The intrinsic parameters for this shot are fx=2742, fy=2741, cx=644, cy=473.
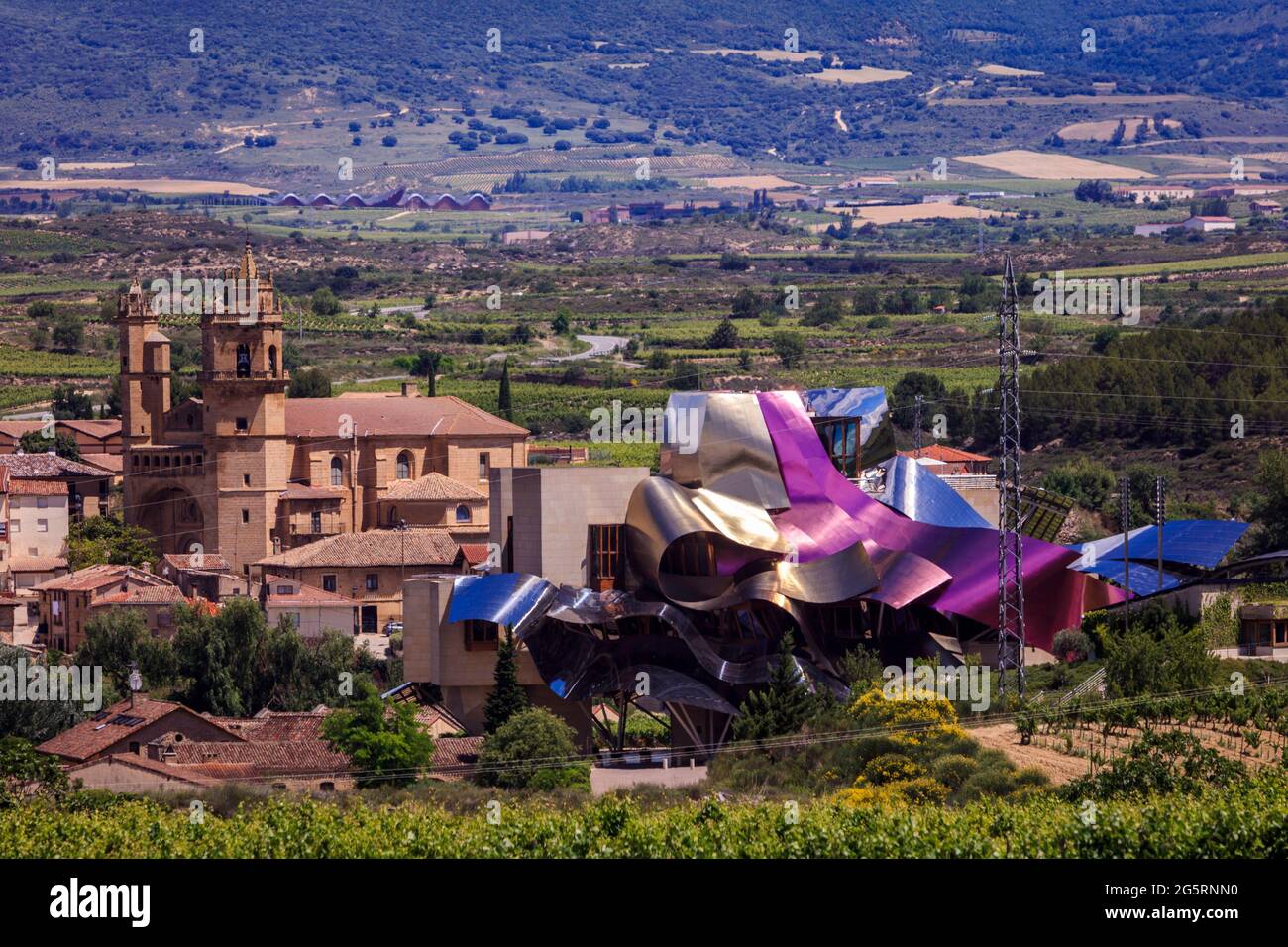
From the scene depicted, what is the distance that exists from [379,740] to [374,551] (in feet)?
89.4

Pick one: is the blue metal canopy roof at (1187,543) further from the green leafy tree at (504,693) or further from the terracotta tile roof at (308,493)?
the terracotta tile roof at (308,493)

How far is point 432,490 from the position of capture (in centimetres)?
9088

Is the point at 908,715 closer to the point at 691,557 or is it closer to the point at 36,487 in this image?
the point at 691,557

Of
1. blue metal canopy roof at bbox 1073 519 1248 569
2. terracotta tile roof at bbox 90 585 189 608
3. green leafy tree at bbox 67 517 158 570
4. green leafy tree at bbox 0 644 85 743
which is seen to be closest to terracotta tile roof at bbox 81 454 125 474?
green leafy tree at bbox 67 517 158 570

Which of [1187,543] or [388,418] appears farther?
[388,418]

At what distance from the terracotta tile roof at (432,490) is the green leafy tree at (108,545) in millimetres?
8191

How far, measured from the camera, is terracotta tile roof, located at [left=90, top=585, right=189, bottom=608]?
76.6m

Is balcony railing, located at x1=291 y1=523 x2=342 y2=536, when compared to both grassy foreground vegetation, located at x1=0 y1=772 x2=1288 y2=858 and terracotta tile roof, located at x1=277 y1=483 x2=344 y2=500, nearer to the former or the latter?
terracotta tile roof, located at x1=277 y1=483 x2=344 y2=500

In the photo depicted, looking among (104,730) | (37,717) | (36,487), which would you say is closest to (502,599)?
(104,730)

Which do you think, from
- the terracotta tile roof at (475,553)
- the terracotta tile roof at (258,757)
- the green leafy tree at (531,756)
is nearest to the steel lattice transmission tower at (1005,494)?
Result: the green leafy tree at (531,756)

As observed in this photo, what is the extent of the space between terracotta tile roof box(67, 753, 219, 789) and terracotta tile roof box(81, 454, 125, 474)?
148ft

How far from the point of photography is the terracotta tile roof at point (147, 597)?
76.6m
